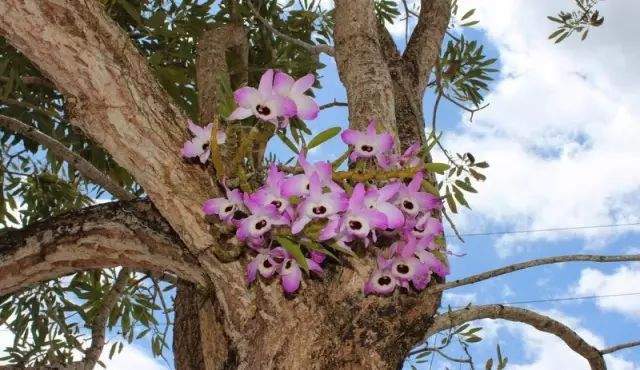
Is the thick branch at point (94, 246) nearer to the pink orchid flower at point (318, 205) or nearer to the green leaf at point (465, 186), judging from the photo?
the pink orchid flower at point (318, 205)

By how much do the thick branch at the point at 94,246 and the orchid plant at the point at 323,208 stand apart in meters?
0.38

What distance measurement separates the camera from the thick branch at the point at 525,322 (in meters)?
2.52

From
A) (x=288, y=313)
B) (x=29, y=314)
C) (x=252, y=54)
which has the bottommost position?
(x=288, y=313)

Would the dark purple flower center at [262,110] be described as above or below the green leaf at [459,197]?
below

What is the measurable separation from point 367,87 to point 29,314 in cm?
314

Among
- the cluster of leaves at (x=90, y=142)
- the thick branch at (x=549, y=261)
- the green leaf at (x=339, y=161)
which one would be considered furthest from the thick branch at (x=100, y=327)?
the thick branch at (x=549, y=261)

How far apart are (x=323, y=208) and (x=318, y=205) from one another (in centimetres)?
1

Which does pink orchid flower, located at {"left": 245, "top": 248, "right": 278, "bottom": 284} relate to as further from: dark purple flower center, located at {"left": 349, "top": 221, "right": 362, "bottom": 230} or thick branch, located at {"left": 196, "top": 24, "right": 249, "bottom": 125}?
thick branch, located at {"left": 196, "top": 24, "right": 249, "bottom": 125}

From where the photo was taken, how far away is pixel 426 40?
10.2 ft

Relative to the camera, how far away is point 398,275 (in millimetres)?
1962

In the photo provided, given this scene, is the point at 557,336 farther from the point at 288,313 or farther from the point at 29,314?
the point at 29,314

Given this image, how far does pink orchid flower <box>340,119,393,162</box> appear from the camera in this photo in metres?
1.89

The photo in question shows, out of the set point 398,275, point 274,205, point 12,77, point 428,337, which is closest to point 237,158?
point 274,205

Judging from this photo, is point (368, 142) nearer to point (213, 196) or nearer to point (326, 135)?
point (326, 135)
